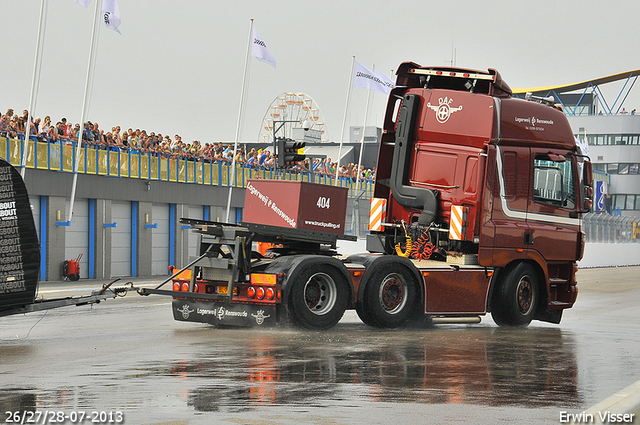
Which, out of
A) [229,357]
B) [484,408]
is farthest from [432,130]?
[484,408]

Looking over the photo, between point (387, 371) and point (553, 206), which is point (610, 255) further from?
point (387, 371)

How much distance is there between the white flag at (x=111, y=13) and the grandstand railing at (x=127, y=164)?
4.46 metres

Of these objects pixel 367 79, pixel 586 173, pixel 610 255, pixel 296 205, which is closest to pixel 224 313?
pixel 296 205

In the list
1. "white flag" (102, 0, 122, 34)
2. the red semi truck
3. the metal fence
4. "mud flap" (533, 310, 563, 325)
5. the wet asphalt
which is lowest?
the wet asphalt

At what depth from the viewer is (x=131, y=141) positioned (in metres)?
37.5

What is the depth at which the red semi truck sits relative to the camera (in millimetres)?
13781

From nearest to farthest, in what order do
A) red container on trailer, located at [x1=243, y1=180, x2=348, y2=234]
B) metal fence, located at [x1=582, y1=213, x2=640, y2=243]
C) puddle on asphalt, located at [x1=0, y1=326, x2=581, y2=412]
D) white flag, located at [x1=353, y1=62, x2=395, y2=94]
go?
puddle on asphalt, located at [x1=0, y1=326, x2=581, y2=412] < red container on trailer, located at [x1=243, y1=180, x2=348, y2=234] < white flag, located at [x1=353, y1=62, x2=395, y2=94] < metal fence, located at [x1=582, y1=213, x2=640, y2=243]

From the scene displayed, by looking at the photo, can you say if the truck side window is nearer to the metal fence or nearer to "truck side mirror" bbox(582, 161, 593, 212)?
"truck side mirror" bbox(582, 161, 593, 212)

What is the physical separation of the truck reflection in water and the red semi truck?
2.79ft

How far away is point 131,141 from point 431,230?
23.9 meters

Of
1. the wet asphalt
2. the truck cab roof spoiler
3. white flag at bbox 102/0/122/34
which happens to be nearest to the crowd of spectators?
white flag at bbox 102/0/122/34

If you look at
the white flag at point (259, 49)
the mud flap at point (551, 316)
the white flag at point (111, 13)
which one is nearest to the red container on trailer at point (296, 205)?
the mud flap at point (551, 316)

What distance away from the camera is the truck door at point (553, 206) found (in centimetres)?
1570

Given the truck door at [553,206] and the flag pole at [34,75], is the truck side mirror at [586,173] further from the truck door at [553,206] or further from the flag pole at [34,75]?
the flag pole at [34,75]
